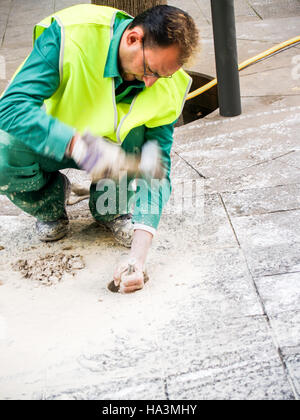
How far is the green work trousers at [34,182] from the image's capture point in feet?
8.25

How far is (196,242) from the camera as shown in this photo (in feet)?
9.19

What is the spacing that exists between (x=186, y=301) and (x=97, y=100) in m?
0.96

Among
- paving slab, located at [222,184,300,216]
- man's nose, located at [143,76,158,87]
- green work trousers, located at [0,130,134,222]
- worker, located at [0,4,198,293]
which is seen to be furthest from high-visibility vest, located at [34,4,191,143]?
paving slab, located at [222,184,300,216]

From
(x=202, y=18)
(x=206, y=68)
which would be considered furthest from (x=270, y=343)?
(x=202, y=18)

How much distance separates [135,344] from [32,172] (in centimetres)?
98

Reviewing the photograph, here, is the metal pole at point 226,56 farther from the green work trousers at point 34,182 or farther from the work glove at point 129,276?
the work glove at point 129,276

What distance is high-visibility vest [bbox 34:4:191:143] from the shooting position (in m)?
2.27

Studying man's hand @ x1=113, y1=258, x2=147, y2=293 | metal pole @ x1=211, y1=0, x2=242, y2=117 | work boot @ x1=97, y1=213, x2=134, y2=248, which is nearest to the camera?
man's hand @ x1=113, y1=258, x2=147, y2=293

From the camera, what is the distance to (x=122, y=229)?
2830mm

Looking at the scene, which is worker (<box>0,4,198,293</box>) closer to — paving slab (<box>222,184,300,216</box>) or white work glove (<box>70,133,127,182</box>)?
white work glove (<box>70,133,127,182</box>)

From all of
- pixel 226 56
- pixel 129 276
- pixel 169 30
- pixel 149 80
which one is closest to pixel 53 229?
pixel 129 276

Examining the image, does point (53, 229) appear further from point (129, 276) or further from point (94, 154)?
point (94, 154)

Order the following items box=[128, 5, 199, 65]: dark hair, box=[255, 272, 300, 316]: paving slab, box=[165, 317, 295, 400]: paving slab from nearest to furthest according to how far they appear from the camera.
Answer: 1. box=[165, 317, 295, 400]: paving slab
2. box=[128, 5, 199, 65]: dark hair
3. box=[255, 272, 300, 316]: paving slab

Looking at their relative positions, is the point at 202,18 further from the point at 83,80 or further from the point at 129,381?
the point at 129,381
